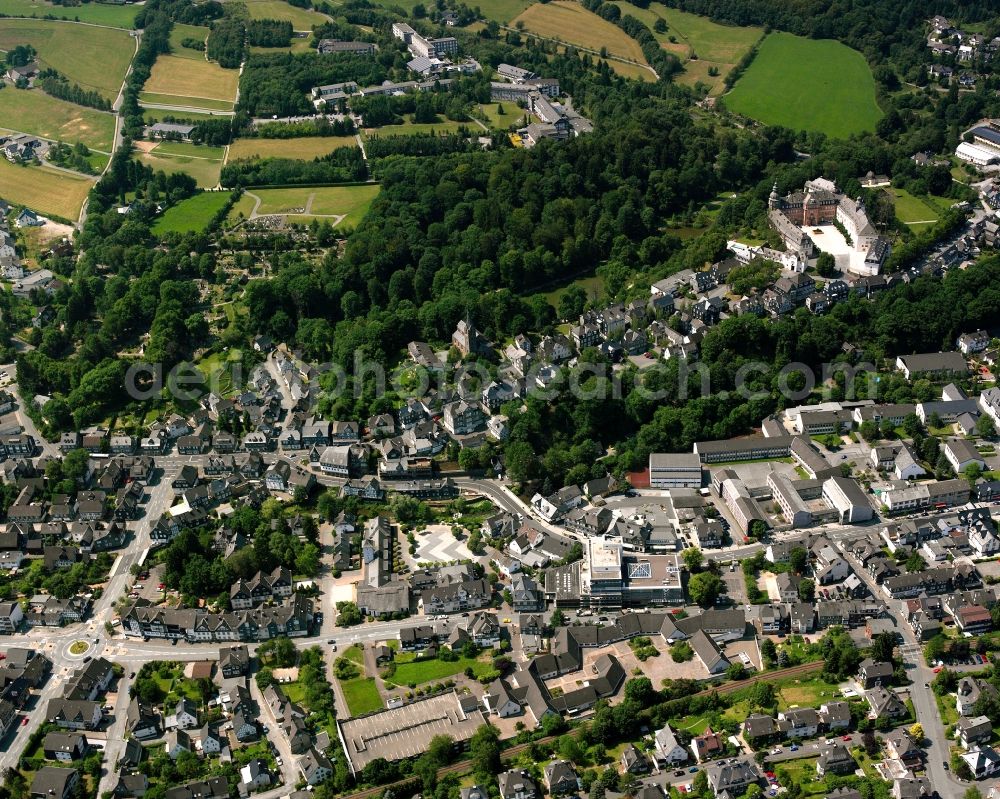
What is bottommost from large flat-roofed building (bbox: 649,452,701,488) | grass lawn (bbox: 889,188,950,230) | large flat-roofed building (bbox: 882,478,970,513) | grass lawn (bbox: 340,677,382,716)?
grass lawn (bbox: 340,677,382,716)

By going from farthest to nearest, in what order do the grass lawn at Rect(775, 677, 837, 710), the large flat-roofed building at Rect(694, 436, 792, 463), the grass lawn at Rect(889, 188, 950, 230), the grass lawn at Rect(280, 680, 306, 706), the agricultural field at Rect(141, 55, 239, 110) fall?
the agricultural field at Rect(141, 55, 239, 110) → the grass lawn at Rect(889, 188, 950, 230) → the large flat-roofed building at Rect(694, 436, 792, 463) → the grass lawn at Rect(280, 680, 306, 706) → the grass lawn at Rect(775, 677, 837, 710)

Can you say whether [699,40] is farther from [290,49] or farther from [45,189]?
[45,189]

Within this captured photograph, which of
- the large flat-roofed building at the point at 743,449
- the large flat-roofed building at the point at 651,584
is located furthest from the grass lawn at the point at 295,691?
the large flat-roofed building at the point at 743,449

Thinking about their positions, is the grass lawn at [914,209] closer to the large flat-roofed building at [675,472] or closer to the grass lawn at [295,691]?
the large flat-roofed building at [675,472]

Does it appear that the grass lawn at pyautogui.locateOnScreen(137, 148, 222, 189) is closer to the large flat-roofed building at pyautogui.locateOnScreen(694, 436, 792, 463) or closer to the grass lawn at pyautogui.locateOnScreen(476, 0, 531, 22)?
the grass lawn at pyautogui.locateOnScreen(476, 0, 531, 22)

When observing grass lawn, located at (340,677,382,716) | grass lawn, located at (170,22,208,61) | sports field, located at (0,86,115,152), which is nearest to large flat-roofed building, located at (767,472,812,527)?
grass lawn, located at (340,677,382,716)

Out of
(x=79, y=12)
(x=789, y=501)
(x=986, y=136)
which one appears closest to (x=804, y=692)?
(x=789, y=501)

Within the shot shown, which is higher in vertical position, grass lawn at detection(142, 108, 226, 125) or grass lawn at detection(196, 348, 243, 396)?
grass lawn at detection(196, 348, 243, 396)

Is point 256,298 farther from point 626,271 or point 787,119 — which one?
point 787,119
